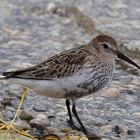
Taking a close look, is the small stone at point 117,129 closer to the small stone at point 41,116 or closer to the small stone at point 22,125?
the small stone at point 41,116

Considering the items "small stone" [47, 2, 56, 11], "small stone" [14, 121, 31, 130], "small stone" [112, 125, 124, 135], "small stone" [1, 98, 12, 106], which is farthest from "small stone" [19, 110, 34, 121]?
"small stone" [47, 2, 56, 11]

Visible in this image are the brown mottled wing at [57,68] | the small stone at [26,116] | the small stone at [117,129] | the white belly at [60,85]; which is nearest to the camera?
the white belly at [60,85]

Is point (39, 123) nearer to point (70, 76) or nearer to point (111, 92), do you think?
point (70, 76)

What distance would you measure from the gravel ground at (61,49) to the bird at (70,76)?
1.27ft

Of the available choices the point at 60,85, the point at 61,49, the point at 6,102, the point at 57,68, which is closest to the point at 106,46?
the point at 57,68

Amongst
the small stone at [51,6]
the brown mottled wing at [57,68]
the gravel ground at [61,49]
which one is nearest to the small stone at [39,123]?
the gravel ground at [61,49]

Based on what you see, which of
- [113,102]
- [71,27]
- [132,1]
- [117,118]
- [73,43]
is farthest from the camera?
[132,1]

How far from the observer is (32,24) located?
10906 millimetres

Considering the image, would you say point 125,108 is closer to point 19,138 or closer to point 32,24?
point 19,138

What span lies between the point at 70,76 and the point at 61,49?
2.95 metres

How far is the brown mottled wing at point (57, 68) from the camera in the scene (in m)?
6.96

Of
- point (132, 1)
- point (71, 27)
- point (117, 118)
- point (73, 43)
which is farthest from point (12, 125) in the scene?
point (132, 1)

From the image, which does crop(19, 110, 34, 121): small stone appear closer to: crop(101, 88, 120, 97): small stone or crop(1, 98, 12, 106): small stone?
crop(1, 98, 12, 106): small stone

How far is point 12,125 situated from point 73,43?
344 centimetres
